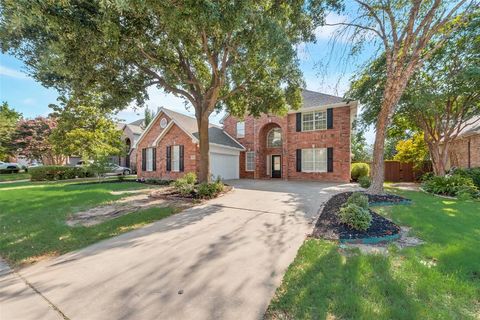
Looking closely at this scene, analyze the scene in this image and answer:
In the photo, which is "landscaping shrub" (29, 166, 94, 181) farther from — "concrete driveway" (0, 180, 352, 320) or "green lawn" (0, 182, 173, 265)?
"concrete driveway" (0, 180, 352, 320)

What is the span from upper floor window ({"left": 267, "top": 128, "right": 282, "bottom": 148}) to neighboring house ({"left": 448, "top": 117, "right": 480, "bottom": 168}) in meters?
12.4

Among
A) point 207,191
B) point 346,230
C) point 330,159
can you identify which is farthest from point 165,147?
point 346,230

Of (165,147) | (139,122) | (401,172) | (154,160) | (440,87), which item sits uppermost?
(139,122)

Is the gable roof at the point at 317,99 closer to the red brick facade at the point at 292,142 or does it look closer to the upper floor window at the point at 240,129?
the red brick facade at the point at 292,142

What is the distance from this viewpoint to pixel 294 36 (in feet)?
29.4

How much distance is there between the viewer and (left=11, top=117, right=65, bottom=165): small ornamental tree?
24.9 meters

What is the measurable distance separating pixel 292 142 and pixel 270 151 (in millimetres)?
2618

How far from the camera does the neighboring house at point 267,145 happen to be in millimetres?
16359

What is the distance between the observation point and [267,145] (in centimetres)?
2066

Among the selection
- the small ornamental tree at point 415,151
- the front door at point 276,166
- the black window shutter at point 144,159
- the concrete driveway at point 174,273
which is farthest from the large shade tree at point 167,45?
the small ornamental tree at point 415,151

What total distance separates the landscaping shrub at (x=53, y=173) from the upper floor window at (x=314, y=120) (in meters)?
17.6

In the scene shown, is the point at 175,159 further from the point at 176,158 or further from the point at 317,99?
the point at 317,99

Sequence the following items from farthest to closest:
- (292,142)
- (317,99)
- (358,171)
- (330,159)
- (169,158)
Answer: (292,142)
(169,158)
(317,99)
(358,171)
(330,159)

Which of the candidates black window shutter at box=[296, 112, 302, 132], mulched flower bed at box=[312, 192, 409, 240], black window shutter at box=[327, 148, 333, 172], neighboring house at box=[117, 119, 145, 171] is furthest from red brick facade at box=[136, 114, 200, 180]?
neighboring house at box=[117, 119, 145, 171]
